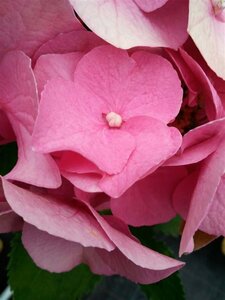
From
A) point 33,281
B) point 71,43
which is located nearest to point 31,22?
point 71,43

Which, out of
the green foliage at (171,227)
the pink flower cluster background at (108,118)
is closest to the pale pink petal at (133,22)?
the pink flower cluster background at (108,118)

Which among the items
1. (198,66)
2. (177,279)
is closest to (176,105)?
(198,66)

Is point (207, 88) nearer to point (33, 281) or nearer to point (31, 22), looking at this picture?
point (31, 22)

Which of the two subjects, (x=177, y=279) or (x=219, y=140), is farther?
(x=177, y=279)

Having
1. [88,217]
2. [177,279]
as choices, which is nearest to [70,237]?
[88,217]

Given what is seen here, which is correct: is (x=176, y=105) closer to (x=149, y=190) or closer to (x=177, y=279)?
(x=149, y=190)

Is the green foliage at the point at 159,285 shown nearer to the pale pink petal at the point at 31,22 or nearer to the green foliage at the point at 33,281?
the green foliage at the point at 33,281

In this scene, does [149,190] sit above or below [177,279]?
above
